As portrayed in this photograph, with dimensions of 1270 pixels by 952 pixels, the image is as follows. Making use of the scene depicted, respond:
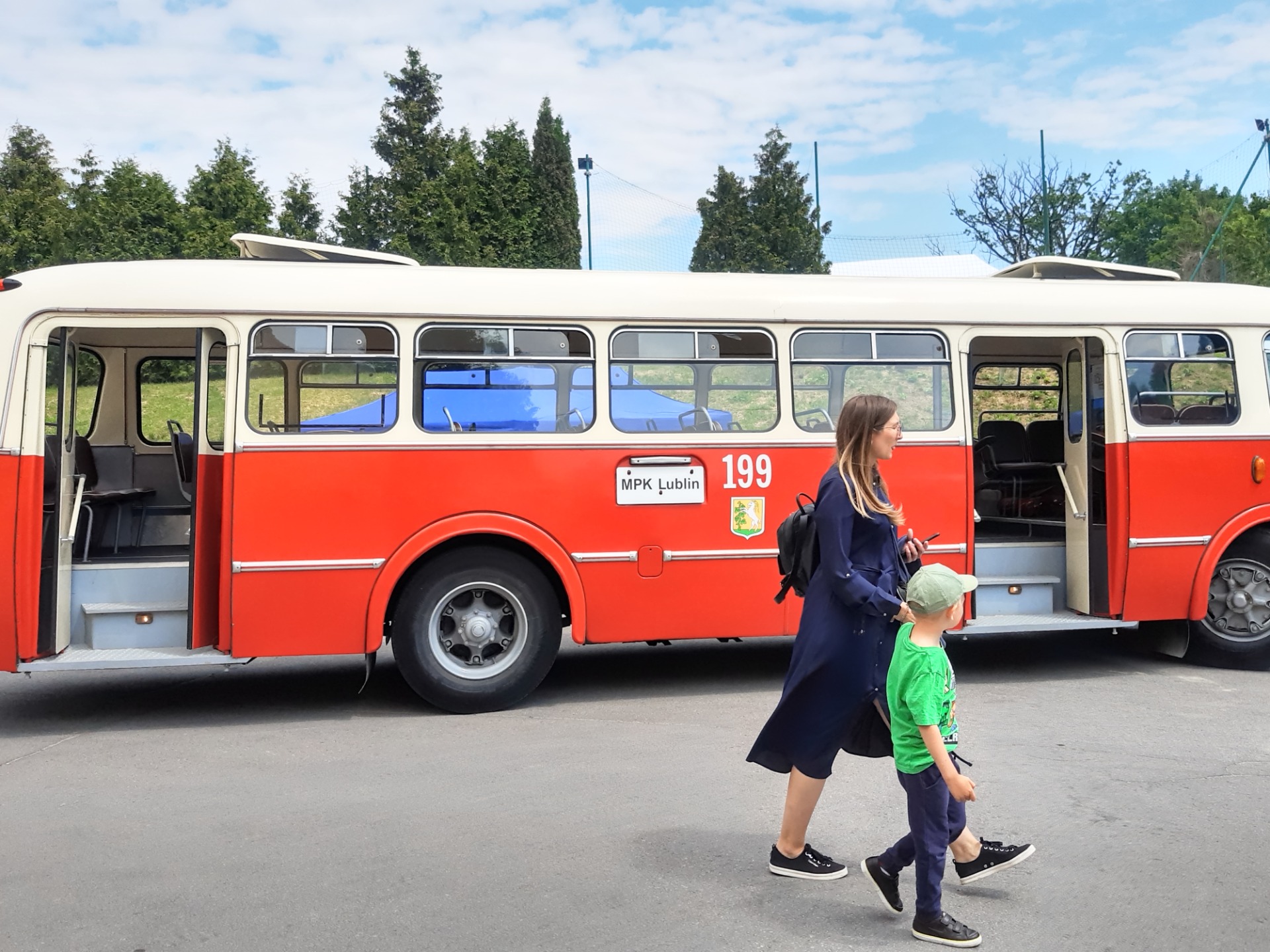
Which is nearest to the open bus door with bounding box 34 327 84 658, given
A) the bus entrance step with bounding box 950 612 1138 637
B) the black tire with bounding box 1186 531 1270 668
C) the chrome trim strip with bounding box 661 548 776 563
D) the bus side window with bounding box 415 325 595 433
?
the bus side window with bounding box 415 325 595 433

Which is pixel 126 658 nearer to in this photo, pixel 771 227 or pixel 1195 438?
pixel 1195 438

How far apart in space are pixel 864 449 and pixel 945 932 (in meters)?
1.62

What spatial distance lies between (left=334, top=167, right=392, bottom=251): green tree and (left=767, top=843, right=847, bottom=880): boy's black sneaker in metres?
28.3

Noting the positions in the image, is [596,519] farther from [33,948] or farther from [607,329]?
[33,948]

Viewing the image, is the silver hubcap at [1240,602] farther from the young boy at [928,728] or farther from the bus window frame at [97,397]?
the bus window frame at [97,397]

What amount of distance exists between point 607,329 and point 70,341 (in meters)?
3.23

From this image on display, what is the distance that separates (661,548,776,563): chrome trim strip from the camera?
7535 mm

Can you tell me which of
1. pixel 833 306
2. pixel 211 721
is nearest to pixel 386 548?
pixel 211 721

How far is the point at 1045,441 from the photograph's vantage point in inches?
379

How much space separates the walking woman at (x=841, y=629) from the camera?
13.7 ft

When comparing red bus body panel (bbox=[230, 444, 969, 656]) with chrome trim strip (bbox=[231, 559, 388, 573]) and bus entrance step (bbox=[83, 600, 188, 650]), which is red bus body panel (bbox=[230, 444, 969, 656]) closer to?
chrome trim strip (bbox=[231, 559, 388, 573])

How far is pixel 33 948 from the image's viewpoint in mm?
3826

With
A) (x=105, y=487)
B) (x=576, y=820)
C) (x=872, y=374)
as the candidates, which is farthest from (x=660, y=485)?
(x=105, y=487)

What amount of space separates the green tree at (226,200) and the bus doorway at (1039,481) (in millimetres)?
27376
